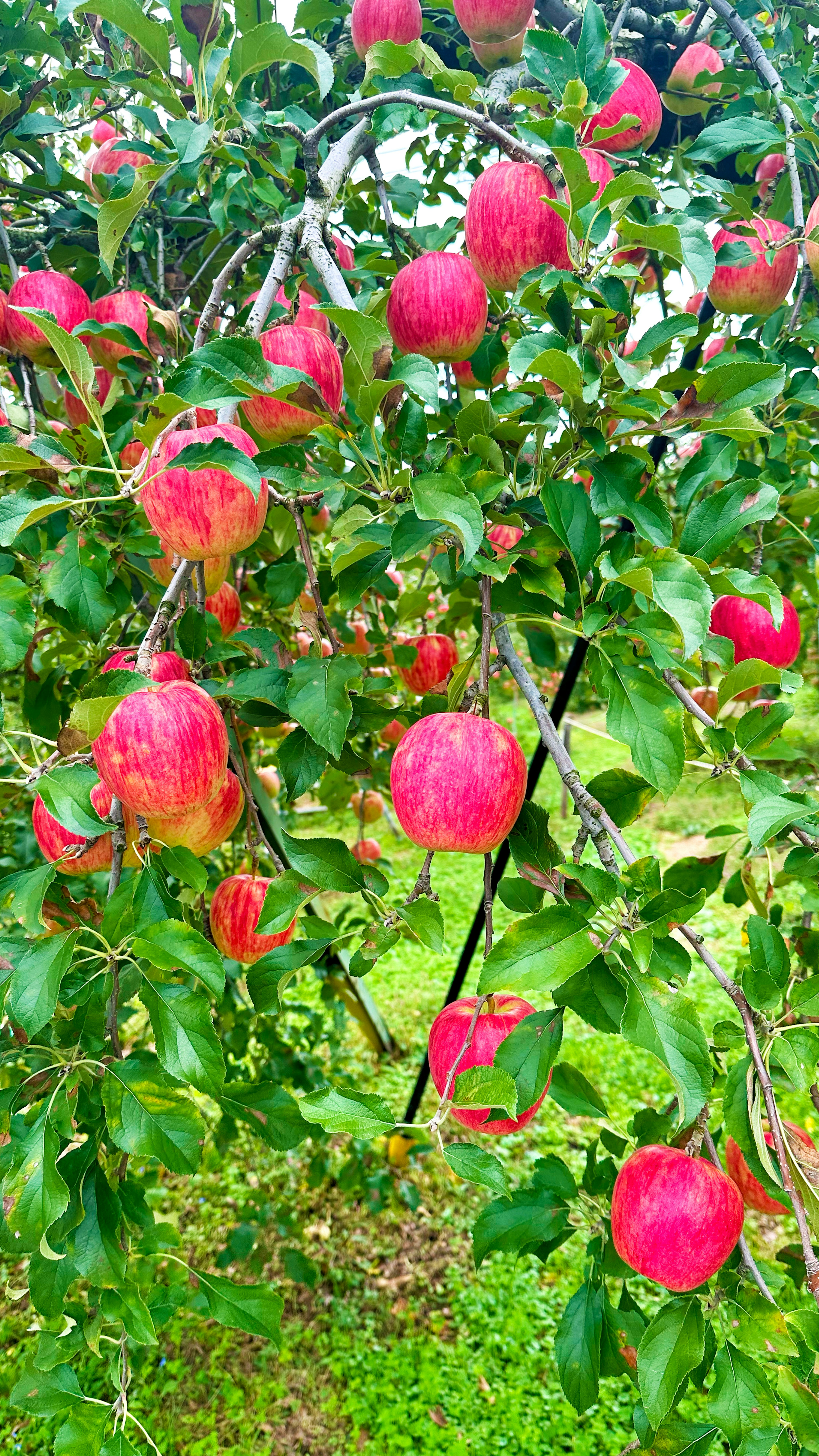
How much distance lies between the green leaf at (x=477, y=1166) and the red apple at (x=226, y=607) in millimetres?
752

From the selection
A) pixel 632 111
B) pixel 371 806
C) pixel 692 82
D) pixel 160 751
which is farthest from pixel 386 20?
pixel 371 806

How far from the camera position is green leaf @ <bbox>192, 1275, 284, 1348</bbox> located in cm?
84

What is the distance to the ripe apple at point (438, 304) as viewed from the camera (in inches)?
36.3

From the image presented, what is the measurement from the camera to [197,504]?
800 mm

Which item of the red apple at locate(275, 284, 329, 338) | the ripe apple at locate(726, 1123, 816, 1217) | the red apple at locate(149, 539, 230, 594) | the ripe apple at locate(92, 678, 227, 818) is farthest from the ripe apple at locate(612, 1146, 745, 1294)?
the red apple at locate(275, 284, 329, 338)

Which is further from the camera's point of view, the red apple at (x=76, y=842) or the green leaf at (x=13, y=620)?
the red apple at (x=76, y=842)

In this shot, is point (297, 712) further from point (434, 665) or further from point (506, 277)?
point (434, 665)

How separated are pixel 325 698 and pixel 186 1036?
1.03 ft

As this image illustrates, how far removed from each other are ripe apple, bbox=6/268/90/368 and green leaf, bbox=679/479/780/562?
2.59 ft

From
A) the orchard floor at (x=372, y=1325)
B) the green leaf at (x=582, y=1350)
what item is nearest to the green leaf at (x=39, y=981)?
the green leaf at (x=582, y=1350)

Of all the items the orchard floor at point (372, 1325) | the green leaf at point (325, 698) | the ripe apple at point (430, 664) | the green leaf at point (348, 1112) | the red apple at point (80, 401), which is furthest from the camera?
the orchard floor at point (372, 1325)

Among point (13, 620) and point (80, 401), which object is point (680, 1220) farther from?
point (80, 401)

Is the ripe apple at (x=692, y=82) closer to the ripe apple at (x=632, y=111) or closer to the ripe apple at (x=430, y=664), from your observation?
the ripe apple at (x=632, y=111)

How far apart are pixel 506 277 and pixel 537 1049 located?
80 cm
